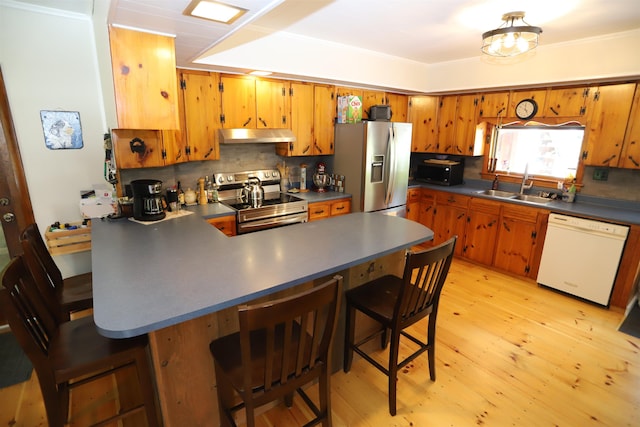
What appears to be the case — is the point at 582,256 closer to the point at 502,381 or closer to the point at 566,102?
the point at 566,102

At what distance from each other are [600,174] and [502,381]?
2.68 meters

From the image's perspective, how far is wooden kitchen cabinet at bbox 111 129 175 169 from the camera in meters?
2.55

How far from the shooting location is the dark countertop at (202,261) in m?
1.23

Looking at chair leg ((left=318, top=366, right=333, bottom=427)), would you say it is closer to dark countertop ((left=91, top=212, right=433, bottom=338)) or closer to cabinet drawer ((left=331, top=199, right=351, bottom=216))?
dark countertop ((left=91, top=212, right=433, bottom=338))

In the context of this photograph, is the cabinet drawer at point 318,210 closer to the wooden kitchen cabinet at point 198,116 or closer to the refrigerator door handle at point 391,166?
the refrigerator door handle at point 391,166

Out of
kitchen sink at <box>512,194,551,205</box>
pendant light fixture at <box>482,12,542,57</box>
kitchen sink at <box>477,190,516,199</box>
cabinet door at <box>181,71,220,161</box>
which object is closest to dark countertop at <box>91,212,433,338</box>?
cabinet door at <box>181,71,220,161</box>

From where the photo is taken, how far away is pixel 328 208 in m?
3.67

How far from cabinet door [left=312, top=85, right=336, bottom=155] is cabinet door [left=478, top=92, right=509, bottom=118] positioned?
76.0 inches

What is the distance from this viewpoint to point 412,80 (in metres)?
4.16

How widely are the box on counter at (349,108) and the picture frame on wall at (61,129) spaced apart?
2.63 metres

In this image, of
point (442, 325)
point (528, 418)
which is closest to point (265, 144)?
point (442, 325)

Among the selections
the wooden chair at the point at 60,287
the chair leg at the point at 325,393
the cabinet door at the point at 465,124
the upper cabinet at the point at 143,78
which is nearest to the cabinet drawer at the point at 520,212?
the cabinet door at the point at 465,124

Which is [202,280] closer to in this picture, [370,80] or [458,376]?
[458,376]

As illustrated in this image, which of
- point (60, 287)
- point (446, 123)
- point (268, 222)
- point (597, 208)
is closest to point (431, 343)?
point (268, 222)
